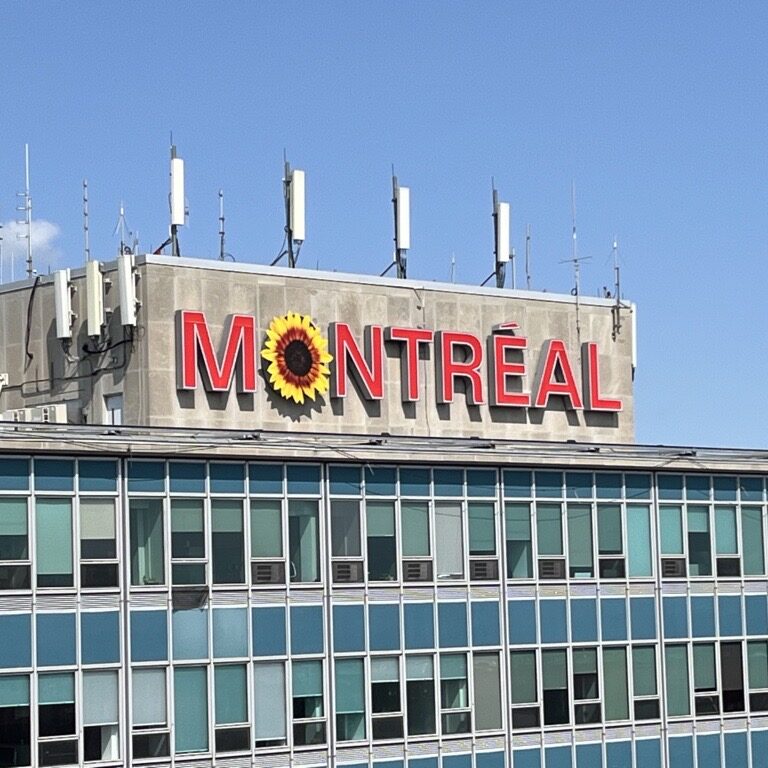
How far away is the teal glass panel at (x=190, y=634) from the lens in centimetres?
4900

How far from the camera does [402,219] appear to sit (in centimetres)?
6738

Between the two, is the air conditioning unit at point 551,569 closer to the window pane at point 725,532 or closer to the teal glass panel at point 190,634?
the window pane at point 725,532

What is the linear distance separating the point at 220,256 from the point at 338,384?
5.39 meters

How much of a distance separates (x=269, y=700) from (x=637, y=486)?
1318 centimetres

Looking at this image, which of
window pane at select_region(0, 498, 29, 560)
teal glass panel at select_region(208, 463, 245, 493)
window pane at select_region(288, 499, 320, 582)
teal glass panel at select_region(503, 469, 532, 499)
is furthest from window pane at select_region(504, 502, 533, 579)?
window pane at select_region(0, 498, 29, 560)

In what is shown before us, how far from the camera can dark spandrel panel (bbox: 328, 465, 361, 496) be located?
172 feet

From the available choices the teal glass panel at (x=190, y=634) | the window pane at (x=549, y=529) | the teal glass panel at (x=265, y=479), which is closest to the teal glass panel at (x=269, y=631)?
the teal glass panel at (x=190, y=634)

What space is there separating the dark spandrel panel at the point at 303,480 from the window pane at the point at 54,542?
619cm

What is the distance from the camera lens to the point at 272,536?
2016 inches

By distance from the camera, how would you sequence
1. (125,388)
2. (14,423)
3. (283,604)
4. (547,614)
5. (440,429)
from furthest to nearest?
(440,429)
(125,388)
(547,614)
(283,604)
(14,423)

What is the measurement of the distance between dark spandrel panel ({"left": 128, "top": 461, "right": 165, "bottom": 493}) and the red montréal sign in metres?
11.6

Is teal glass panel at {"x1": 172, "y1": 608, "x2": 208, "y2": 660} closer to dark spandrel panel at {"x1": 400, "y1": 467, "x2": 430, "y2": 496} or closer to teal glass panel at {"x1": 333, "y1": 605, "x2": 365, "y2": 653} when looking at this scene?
teal glass panel at {"x1": 333, "y1": 605, "x2": 365, "y2": 653}

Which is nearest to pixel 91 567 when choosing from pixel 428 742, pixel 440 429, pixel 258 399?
pixel 428 742

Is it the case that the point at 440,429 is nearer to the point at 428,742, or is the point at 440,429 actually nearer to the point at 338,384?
the point at 338,384
